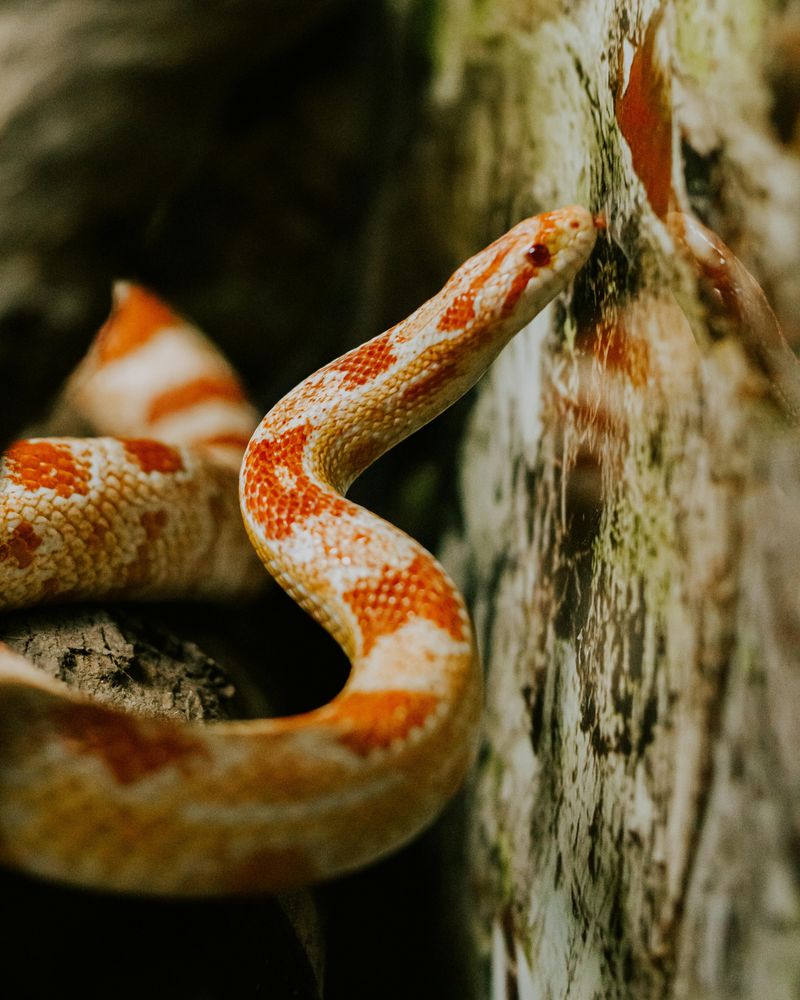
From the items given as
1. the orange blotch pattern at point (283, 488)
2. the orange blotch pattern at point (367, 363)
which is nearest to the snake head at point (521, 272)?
the orange blotch pattern at point (367, 363)

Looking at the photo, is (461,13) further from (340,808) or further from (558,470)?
(340,808)

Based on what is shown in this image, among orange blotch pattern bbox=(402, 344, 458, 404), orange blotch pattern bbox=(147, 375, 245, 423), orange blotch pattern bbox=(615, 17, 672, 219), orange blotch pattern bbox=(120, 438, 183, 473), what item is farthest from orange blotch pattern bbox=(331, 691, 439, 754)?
orange blotch pattern bbox=(147, 375, 245, 423)

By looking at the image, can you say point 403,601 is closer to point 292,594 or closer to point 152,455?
point 292,594

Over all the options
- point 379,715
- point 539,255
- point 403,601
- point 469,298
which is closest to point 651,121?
point 539,255

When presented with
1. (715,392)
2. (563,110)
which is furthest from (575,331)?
(715,392)

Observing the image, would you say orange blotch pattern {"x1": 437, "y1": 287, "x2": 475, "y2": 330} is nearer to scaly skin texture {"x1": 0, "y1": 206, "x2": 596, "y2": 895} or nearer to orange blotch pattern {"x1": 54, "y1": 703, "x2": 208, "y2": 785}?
scaly skin texture {"x1": 0, "y1": 206, "x2": 596, "y2": 895}

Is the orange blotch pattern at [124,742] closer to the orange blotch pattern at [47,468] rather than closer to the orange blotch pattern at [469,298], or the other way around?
the orange blotch pattern at [47,468]
